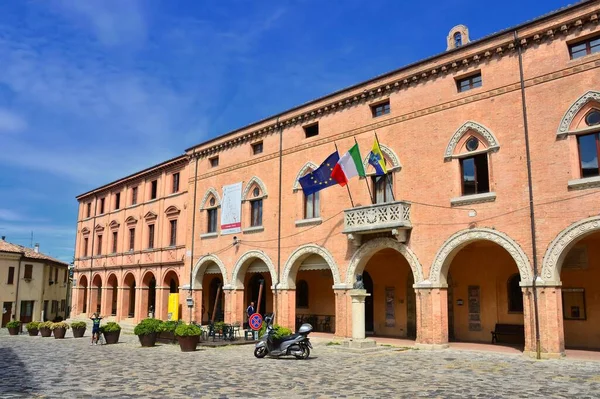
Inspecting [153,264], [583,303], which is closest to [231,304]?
[153,264]

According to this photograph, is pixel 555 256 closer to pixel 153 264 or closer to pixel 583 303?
pixel 583 303

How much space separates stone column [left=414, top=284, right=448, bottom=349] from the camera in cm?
1817

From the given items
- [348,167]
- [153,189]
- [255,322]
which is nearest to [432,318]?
[348,167]

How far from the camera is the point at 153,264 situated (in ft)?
110

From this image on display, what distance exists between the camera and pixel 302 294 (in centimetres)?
2797

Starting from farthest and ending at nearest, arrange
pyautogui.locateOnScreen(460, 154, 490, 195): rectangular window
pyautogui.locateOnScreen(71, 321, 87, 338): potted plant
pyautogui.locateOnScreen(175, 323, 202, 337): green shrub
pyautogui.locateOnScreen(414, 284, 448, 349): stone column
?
1. pyautogui.locateOnScreen(71, 321, 87, 338): potted plant
2. pyautogui.locateOnScreen(175, 323, 202, 337): green shrub
3. pyautogui.locateOnScreen(414, 284, 448, 349): stone column
4. pyautogui.locateOnScreen(460, 154, 490, 195): rectangular window

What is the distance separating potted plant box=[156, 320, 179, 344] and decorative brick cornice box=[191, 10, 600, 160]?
9570mm

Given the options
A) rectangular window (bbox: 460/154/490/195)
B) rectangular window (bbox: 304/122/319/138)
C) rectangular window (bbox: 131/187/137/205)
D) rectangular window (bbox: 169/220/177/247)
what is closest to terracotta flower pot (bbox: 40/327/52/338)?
rectangular window (bbox: 169/220/177/247)

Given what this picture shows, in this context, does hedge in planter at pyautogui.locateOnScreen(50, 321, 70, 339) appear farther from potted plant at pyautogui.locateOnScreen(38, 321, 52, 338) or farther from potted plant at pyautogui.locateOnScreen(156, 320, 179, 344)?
potted plant at pyautogui.locateOnScreen(156, 320, 179, 344)

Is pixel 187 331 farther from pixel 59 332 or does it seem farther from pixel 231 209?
pixel 59 332

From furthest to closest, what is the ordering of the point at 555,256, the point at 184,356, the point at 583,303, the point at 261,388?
the point at 583,303 < the point at 184,356 < the point at 555,256 < the point at 261,388

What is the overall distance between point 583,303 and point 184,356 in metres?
14.2

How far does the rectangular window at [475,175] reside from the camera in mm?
18011

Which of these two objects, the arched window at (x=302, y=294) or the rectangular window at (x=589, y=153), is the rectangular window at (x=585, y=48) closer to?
the rectangular window at (x=589, y=153)
